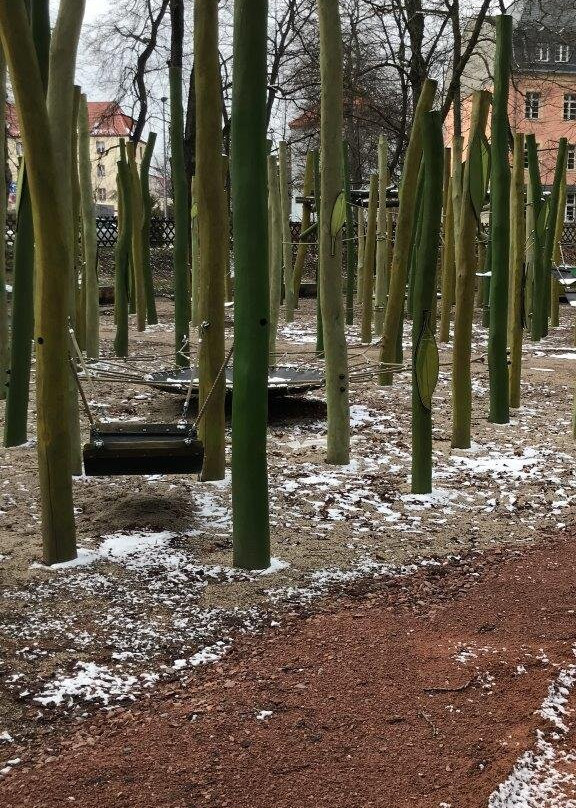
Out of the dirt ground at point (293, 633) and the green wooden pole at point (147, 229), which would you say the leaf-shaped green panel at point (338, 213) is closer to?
the dirt ground at point (293, 633)

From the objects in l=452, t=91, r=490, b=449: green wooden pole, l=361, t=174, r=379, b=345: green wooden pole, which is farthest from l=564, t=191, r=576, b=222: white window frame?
l=452, t=91, r=490, b=449: green wooden pole

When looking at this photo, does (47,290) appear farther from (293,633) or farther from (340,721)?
(340,721)

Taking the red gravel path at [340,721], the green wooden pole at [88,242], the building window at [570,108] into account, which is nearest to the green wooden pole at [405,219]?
the red gravel path at [340,721]

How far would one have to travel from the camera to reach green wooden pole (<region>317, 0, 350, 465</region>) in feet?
13.9

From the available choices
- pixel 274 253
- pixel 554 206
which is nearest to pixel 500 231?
pixel 274 253

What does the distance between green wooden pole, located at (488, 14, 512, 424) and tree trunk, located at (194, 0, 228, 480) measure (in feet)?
5.66

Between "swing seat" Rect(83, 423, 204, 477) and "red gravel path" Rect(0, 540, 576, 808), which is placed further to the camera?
"swing seat" Rect(83, 423, 204, 477)

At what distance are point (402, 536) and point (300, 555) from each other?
48cm

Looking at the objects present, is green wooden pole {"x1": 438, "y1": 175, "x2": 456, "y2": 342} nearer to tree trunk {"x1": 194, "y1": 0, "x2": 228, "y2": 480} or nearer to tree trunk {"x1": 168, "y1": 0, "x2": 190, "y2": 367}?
tree trunk {"x1": 168, "y1": 0, "x2": 190, "y2": 367}

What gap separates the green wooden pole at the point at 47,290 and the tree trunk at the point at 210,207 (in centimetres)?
93

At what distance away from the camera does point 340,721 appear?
2.19 meters

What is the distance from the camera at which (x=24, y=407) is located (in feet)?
15.4

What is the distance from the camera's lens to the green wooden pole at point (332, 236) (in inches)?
167

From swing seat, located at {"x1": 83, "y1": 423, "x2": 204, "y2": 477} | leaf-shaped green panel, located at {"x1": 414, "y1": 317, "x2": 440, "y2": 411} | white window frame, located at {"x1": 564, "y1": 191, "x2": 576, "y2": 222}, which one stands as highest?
white window frame, located at {"x1": 564, "y1": 191, "x2": 576, "y2": 222}
